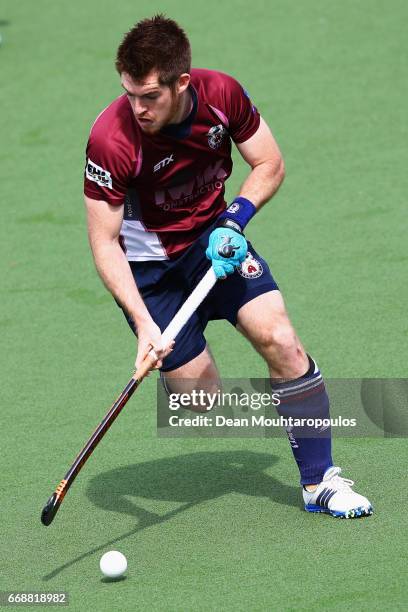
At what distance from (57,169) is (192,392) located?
12.0 ft

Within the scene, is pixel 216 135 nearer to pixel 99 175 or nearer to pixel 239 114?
pixel 239 114

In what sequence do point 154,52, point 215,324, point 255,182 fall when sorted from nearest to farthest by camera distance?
point 154,52 → point 255,182 → point 215,324

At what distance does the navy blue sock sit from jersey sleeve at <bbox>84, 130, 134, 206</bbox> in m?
0.90

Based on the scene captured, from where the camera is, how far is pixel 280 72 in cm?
957

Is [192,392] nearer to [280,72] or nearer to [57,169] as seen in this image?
[57,169]

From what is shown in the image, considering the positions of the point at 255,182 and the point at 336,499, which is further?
the point at 255,182

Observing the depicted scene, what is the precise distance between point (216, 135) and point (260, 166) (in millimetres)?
242

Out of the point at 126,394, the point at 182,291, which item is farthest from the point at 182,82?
the point at 126,394

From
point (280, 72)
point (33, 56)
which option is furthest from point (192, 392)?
point (33, 56)

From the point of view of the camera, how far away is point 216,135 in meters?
4.75

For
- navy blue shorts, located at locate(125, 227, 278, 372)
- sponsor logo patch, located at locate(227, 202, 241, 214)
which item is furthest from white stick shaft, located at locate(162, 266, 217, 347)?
sponsor logo patch, located at locate(227, 202, 241, 214)

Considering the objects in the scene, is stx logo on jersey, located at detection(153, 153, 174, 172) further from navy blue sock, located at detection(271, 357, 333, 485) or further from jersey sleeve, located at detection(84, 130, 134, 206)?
navy blue sock, located at detection(271, 357, 333, 485)

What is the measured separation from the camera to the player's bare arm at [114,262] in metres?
4.57

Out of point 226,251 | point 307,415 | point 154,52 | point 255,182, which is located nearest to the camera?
point 154,52
